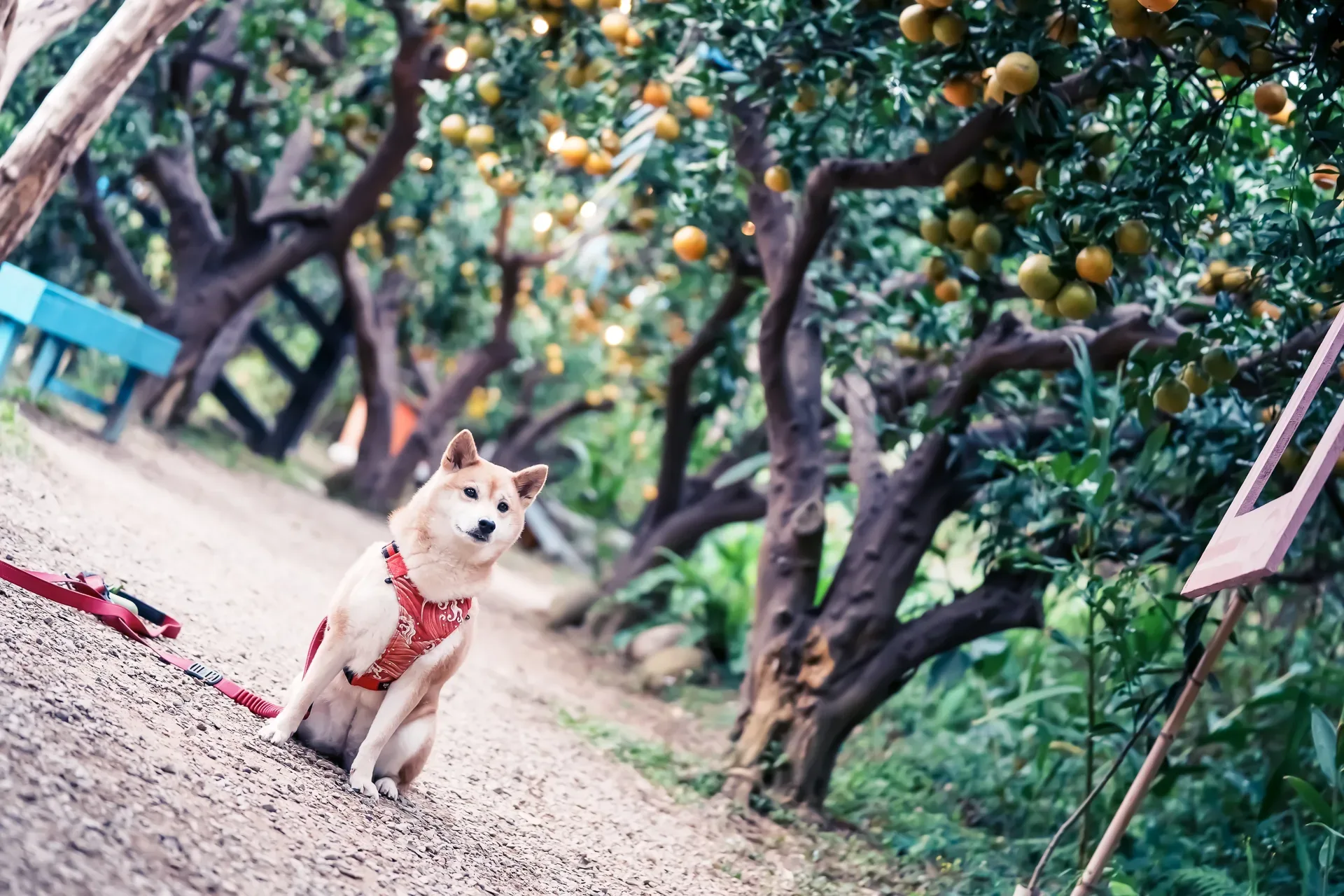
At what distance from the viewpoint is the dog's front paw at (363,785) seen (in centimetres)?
246

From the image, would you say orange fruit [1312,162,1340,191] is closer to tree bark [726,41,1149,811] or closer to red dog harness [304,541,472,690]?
tree bark [726,41,1149,811]

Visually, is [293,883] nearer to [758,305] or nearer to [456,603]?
[456,603]

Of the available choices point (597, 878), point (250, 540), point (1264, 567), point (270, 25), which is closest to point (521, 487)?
point (597, 878)

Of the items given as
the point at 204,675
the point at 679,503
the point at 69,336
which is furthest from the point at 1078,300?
the point at 69,336

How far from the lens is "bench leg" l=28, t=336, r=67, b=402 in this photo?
5.70 meters

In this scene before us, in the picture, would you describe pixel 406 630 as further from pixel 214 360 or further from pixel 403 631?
pixel 214 360

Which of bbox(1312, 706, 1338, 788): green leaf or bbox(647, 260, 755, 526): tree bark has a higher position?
bbox(647, 260, 755, 526): tree bark

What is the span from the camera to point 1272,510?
2.13 m

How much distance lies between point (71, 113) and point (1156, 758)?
9.97 ft

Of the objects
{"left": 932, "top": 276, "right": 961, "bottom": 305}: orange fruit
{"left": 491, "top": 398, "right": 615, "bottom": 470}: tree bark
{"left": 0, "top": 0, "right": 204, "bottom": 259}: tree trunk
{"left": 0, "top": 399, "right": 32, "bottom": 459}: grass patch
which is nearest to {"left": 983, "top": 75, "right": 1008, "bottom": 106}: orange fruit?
{"left": 932, "top": 276, "right": 961, "bottom": 305}: orange fruit

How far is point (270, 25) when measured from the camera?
589 cm

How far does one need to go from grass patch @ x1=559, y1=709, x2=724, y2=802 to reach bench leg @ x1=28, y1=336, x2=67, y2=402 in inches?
127

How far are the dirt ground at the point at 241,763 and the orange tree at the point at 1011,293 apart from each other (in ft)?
2.49

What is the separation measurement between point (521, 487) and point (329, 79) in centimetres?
505
